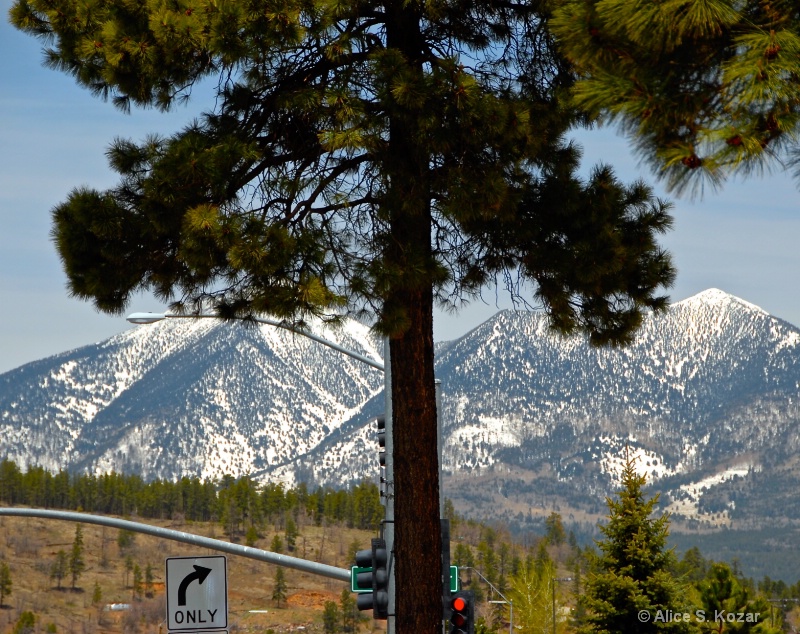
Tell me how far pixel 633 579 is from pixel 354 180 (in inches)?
697

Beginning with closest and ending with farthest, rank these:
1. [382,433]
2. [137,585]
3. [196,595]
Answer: [196,595] < [382,433] < [137,585]

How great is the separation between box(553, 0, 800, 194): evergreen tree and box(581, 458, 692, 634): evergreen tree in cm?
2118

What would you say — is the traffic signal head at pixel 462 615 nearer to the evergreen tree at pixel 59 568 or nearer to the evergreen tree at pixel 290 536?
the evergreen tree at pixel 59 568

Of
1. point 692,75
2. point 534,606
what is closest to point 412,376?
point 692,75

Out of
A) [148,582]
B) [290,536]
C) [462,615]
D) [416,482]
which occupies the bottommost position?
[148,582]

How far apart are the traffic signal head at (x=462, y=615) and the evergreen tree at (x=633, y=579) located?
1299 cm

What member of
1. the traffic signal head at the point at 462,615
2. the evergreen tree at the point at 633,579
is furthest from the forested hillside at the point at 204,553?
the traffic signal head at the point at 462,615

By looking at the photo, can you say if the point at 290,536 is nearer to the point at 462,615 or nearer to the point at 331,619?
the point at 331,619

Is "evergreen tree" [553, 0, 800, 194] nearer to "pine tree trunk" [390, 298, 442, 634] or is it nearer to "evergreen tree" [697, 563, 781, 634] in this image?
"pine tree trunk" [390, 298, 442, 634]

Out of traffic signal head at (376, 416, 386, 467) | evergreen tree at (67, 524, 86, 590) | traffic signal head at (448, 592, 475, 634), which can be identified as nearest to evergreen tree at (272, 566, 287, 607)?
evergreen tree at (67, 524, 86, 590)

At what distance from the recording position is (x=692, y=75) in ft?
21.1

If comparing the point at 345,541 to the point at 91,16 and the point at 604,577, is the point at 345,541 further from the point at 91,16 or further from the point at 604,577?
the point at 91,16

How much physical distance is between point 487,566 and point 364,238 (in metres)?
143

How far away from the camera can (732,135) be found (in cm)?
602
